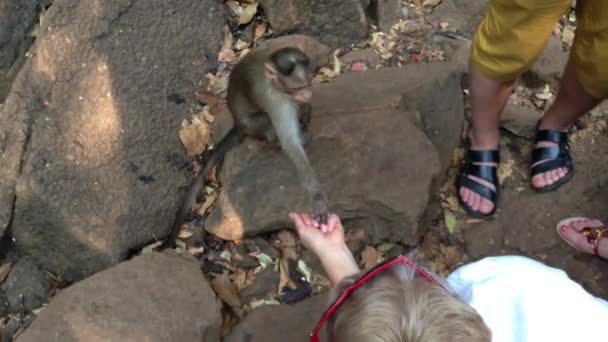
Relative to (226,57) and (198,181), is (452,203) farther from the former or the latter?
(226,57)

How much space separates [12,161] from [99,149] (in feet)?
1.27

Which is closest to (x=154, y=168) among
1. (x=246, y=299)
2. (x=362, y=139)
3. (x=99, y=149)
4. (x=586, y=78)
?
(x=99, y=149)

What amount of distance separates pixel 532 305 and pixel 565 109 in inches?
63.8

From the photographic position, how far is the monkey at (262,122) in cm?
296

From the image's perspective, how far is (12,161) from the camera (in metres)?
3.00

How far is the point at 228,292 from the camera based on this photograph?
2963 millimetres

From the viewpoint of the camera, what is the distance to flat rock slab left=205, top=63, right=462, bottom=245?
3.01 metres

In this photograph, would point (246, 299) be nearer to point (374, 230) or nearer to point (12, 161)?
point (374, 230)

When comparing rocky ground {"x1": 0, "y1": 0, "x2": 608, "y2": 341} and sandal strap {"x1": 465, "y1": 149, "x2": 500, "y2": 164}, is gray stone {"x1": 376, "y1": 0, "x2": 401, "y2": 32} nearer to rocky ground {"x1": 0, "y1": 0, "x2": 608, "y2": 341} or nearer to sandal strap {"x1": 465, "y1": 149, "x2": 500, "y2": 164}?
rocky ground {"x1": 0, "y1": 0, "x2": 608, "y2": 341}

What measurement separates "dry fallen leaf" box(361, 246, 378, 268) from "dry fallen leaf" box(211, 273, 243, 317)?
61 centimetres

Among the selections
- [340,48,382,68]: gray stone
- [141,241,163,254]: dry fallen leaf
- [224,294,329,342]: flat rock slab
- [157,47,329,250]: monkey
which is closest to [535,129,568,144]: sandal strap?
[340,48,382,68]: gray stone

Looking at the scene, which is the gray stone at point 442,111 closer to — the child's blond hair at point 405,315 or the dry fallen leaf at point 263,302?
the dry fallen leaf at point 263,302

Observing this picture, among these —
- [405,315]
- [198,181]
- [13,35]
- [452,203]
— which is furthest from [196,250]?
[405,315]

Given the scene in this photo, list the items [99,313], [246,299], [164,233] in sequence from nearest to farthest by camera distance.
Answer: [99,313]
[246,299]
[164,233]
